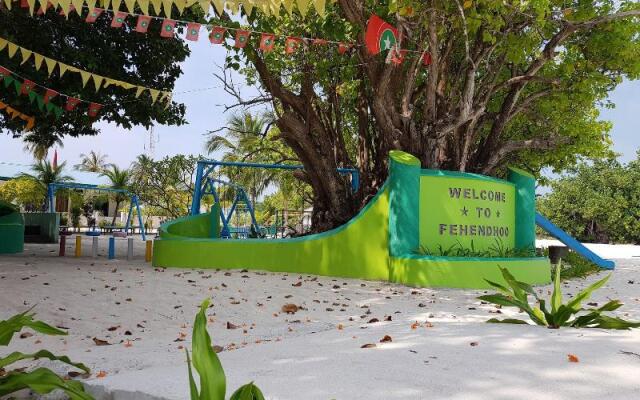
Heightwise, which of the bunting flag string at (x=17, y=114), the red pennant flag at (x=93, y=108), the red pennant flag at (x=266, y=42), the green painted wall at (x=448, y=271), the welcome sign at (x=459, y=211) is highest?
the red pennant flag at (x=266, y=42)

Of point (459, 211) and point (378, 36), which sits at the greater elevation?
point (378, 36)

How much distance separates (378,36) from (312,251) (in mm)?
3970

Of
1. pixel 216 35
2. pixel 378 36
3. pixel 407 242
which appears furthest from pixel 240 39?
pixel 407 242

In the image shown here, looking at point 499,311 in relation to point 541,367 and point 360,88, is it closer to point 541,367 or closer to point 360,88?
point 541,367

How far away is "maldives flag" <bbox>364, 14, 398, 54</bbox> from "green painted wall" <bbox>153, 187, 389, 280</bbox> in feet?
7.87

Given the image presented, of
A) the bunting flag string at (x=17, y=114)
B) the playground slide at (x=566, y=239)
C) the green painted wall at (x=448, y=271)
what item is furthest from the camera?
the playground slide at (x=566, y=239)

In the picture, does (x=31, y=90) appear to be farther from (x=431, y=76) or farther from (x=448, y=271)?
(x=448, y=271)

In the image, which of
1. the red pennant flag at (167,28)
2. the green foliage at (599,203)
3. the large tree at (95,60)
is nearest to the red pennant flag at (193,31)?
the red pennant flag at (167,28)

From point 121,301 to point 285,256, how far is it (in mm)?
3889

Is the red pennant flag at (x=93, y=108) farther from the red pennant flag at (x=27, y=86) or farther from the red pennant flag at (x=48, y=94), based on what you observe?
the red pennant flag at (x=27, y=86)

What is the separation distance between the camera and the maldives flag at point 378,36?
880cm

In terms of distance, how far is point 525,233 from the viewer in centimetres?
1054

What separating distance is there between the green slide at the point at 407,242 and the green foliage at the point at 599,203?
2520cm

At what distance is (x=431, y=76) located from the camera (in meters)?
10.0
